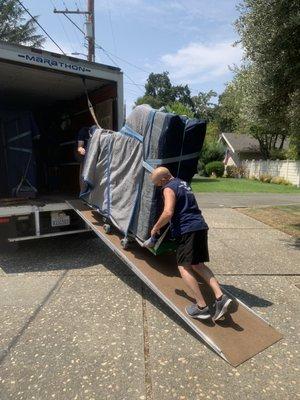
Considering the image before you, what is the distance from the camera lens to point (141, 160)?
484 cm

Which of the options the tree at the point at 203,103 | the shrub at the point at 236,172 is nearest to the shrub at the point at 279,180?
the shrub at the point at 236,172

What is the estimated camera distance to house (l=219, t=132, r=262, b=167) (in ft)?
143

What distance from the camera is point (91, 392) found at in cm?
301

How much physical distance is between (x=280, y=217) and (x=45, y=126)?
7.05 m

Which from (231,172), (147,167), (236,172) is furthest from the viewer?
(231,172)

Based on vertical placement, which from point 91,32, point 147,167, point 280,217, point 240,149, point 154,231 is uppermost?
point 91,32

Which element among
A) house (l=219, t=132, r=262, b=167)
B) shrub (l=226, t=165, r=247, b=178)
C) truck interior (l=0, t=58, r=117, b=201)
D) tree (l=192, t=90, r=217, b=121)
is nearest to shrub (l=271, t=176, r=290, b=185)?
shrub (l=226, t=165, r=247, b=178)

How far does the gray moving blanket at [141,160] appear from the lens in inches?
177

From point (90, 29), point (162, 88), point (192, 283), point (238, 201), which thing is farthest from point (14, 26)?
point (162, 88)

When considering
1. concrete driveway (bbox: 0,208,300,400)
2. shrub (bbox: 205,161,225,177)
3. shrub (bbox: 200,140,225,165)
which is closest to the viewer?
concrete driveway (bbox: 0,208,300,400)

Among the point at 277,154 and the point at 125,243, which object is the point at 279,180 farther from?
the point at 125,243

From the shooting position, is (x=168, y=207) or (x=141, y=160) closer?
(x=168, y=207)

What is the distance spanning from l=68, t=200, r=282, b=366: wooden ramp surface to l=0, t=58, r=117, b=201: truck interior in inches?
117

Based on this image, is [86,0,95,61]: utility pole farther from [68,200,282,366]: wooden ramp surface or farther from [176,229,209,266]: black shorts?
[176,229,209,266]: black shorts
